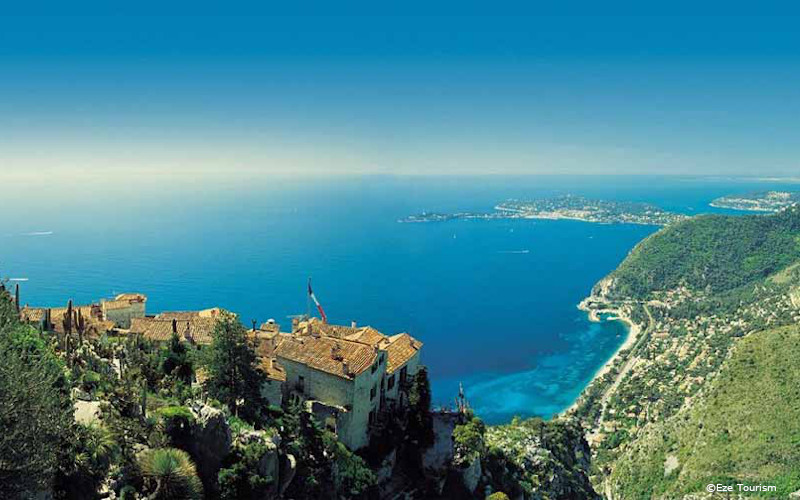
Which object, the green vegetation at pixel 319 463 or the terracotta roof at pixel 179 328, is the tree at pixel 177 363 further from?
the green vegetation at pixel 319 463

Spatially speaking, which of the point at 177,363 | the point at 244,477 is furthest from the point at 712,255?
the point at 244,477

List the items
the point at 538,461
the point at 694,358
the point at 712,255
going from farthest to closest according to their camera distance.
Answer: the point at 712,255 < the point at 694,358 < the point at 538,461

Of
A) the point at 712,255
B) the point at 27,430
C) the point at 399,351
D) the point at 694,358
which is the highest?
the point at 27,430

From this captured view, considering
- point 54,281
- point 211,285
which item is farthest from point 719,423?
point 54,281

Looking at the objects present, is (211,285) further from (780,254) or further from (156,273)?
(780,254)

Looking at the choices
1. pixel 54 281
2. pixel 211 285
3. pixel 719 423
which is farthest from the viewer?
pixel 211 285

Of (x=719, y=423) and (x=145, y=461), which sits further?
(x=719, y=423)

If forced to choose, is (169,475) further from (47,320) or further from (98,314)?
(98,314)
